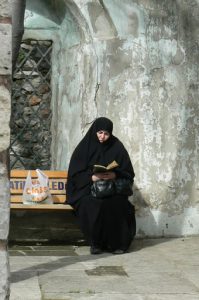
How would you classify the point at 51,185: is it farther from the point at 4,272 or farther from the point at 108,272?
the point at 4,272

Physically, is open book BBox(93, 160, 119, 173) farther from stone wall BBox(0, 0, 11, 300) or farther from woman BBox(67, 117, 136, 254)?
stone wall BBox(0, 0, 11, 300)

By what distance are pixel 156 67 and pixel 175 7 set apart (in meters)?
0.68

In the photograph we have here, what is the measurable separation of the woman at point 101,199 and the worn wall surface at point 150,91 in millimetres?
641

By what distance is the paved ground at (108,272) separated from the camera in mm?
5598

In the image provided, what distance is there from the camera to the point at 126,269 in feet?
21.8

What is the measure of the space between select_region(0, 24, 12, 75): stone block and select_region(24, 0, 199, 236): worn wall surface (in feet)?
13.1

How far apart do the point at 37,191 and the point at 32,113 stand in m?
1.54

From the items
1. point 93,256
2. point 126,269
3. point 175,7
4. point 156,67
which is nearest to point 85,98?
point 156,67

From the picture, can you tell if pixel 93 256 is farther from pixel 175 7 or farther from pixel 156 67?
pixel 175 7

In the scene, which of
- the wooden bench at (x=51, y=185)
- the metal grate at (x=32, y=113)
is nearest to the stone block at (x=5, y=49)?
the wooden bench at (x=51, y=185)

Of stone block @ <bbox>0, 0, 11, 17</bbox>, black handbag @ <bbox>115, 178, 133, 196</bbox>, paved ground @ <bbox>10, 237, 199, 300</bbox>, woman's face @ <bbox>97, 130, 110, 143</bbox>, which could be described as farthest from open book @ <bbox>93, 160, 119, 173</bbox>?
stone block @ <bbox>0, 0, 11, 17</bbox>

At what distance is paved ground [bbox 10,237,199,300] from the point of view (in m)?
5.60

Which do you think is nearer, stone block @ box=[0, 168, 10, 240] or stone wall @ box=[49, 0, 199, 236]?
stone block @ box=[0, 168, 10, 240]

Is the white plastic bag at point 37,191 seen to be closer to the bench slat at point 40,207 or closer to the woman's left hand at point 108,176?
the bench slat at point 40,207
